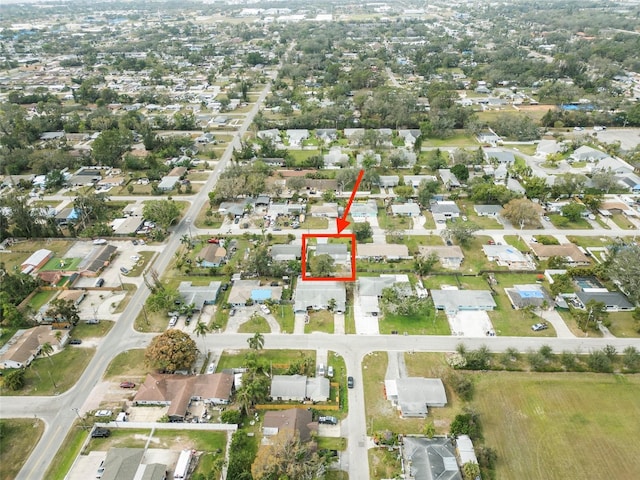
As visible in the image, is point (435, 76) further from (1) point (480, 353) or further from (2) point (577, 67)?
(1) point (480, 353)

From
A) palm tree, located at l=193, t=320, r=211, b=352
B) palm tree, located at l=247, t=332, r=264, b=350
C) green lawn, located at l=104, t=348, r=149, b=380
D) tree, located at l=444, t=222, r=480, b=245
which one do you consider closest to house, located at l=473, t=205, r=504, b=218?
tree, located at l=444, t=222, r=480, b=245

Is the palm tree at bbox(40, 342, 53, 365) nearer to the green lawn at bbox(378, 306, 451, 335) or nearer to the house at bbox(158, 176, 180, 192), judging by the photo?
the green lawn at bbox(378, 306, 451, 335)

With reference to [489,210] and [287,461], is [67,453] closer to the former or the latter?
[287,461]

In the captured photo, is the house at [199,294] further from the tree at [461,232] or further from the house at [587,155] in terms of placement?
the house at [587,155]

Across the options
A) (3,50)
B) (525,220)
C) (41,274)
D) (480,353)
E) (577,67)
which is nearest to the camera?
(480,353)

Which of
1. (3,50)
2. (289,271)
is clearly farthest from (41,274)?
(3,50)

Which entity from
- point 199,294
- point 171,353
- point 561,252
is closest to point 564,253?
point 561,252

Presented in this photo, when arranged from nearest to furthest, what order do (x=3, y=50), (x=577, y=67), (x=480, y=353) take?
(x=480, y=353) < (x=577, y=67) < (x=3, y=50)
